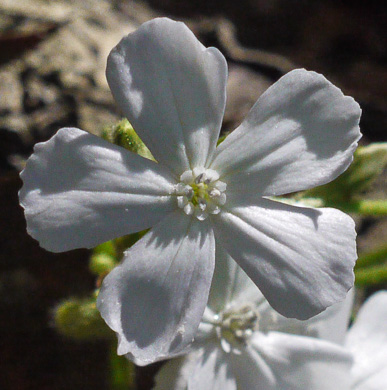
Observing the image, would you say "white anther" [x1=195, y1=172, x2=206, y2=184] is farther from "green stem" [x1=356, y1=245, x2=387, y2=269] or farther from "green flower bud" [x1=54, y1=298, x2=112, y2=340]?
"green stem" [x1=356, y1=245, x2=387, y2=269]

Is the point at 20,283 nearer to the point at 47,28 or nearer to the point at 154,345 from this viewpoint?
the point at 47,28

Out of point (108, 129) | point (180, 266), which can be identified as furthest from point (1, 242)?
point (180, 266)

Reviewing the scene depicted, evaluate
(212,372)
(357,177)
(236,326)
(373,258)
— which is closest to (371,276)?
(373,258)

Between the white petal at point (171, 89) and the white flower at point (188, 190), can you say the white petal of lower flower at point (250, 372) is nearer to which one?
the white flower at point (188, 190)

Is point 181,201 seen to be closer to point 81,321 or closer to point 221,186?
point 221,186

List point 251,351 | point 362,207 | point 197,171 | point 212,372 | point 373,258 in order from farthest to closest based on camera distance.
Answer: point 373,258 → point 362,207 → point 251,351 → point 212,372 → point 197,171

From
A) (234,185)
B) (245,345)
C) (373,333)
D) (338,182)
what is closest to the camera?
(234,185)
